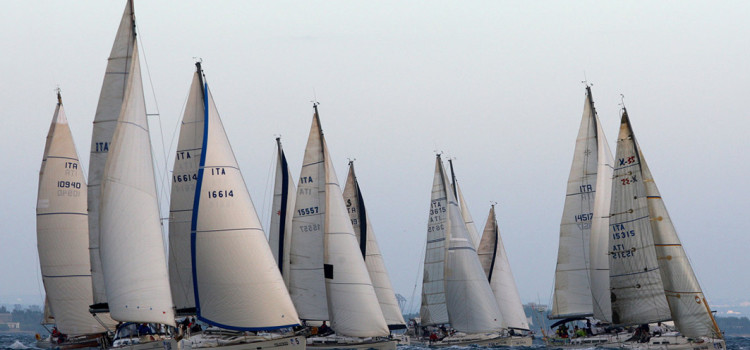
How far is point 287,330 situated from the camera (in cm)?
3744

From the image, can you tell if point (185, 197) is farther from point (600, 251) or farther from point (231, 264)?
point (600, 251)

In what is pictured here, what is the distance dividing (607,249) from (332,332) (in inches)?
526

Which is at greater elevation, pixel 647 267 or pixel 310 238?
pixel 310 238

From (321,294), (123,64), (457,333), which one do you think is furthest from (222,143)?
Answer: (457,333)

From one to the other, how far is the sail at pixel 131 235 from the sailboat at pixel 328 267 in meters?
11.6

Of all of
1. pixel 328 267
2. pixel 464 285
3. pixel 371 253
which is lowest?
pixel 464 285

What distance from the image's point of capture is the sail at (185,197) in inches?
1549

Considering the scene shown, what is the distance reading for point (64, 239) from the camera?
152 feet

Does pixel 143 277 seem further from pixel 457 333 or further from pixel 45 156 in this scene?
pixel 457 333

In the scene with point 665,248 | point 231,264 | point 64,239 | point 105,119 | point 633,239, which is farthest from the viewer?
point 64,239

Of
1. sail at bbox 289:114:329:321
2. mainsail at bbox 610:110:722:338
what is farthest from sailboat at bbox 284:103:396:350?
mainsail at bbox 610:110:722:338

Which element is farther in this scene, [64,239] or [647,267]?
[64,239]

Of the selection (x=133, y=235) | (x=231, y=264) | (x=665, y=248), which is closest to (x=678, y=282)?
(x=665, y=248)

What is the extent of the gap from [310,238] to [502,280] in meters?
20.2
